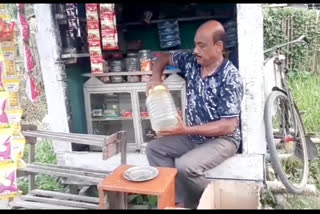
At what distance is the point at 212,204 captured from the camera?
259cm

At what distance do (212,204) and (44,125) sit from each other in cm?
398

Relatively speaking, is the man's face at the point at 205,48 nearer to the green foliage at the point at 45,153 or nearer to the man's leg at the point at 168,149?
the man's leg at the point at 168,149

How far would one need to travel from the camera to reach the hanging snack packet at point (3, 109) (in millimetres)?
2900

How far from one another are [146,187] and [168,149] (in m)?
0.82

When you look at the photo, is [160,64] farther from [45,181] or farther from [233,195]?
[45,181]

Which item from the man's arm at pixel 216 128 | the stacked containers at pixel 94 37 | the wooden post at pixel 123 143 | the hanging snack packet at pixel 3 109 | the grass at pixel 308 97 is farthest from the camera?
the grass at pixel 308 97

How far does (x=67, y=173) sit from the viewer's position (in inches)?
133

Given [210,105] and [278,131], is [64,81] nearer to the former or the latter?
[210,105]

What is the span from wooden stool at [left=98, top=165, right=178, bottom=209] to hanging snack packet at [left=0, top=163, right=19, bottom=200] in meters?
0.80

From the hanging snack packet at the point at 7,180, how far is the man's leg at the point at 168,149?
3.62 feet

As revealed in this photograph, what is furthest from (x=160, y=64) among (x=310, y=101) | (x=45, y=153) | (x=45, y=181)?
(x=310, y=101)

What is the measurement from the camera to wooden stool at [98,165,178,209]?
8.20ft

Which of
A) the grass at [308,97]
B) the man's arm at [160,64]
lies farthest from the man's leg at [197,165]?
the grass at [308,97]

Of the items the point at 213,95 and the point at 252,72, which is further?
the point at 252,72
